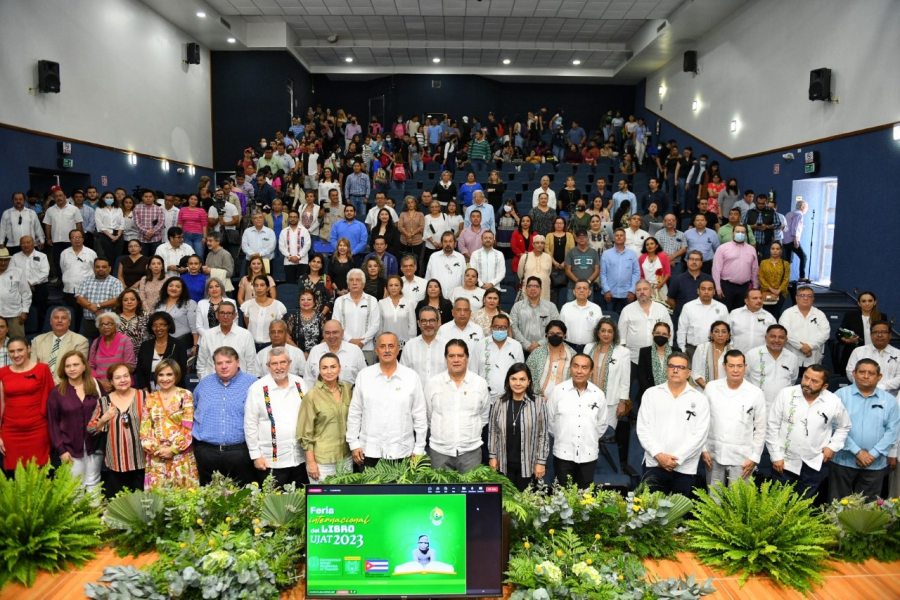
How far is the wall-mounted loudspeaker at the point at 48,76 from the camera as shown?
11102 millimetres

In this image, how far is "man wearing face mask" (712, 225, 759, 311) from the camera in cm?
854

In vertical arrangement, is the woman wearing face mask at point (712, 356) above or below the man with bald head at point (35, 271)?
below

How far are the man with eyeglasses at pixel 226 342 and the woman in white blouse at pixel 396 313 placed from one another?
1.39 meters

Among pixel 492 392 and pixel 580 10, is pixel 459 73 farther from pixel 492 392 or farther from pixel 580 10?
pixel 492 392

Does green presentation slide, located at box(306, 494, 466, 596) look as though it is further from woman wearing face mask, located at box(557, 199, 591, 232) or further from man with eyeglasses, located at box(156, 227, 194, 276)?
woman wearing face mask, located at box(557, 199, 591, 232)

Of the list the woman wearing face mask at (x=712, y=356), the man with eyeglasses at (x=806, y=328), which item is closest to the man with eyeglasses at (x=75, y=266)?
the woman wearing face mask at (x=712, y=356)

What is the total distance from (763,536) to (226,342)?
4.77 m

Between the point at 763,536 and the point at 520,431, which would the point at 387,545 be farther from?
the point at 520,431

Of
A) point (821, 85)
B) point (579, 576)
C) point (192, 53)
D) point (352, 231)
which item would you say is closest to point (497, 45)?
point (192, 53)

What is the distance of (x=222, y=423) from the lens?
16.5 feet

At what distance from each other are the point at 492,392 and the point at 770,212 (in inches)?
239

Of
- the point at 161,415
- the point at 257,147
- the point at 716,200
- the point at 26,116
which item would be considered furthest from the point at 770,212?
the point at 257,147

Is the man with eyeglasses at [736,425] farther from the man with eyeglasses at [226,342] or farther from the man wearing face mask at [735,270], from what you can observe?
the man with eyeglasses at [226,342]

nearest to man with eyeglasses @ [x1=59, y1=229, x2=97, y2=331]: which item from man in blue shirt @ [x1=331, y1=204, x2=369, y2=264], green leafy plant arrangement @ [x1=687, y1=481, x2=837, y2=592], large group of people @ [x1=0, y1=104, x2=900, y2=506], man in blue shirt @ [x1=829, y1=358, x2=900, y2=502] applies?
large group of people @ [x1=0, y1=104, x2=900, y2=506]
